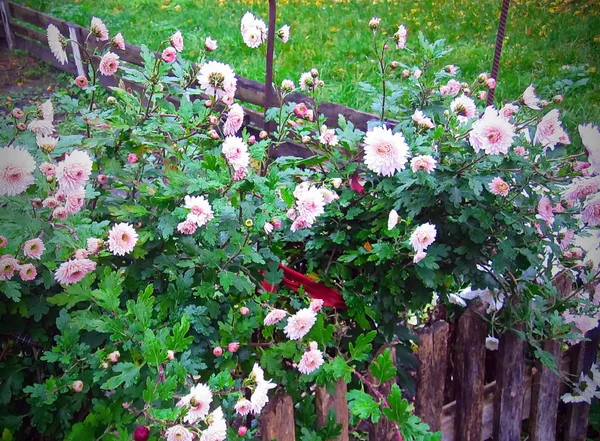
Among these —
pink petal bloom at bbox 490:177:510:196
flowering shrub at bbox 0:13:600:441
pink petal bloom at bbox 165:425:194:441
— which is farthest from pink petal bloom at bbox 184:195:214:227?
pink petal bloom at bbox 490:177:510:196

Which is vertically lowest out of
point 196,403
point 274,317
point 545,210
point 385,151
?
point 196,403

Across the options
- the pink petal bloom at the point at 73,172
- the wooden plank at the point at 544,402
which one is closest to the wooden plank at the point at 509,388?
the wooden plank at the point at 544,402

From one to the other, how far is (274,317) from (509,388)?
0.99 meters

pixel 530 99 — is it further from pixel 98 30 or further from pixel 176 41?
pixel 98 30

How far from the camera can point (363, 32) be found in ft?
21.7

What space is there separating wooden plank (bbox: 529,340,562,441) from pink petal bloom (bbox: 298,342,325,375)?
1.03 meters

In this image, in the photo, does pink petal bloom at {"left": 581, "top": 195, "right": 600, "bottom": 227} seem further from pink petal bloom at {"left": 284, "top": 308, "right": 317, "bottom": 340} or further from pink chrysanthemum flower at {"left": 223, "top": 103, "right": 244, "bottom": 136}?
pink chrysanthemum flower at {"left": 223, "top": 103, "right": 244, "bottom": 136}

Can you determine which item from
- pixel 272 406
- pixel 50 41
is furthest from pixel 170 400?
pixel 50 41

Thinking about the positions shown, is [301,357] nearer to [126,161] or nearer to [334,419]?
[334,419]

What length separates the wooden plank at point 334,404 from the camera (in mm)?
1359

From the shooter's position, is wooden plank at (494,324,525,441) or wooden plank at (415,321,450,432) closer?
wooden plank at (415,321,450,432)

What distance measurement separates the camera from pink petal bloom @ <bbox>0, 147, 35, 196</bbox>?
1.07 m

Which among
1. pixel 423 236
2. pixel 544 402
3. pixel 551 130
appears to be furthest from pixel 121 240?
pixel 544 402

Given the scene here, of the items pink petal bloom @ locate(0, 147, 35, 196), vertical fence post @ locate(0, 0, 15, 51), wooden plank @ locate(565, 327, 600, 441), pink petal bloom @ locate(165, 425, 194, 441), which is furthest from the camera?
vertical fence post @ locate(0, 0, 15, 51)
